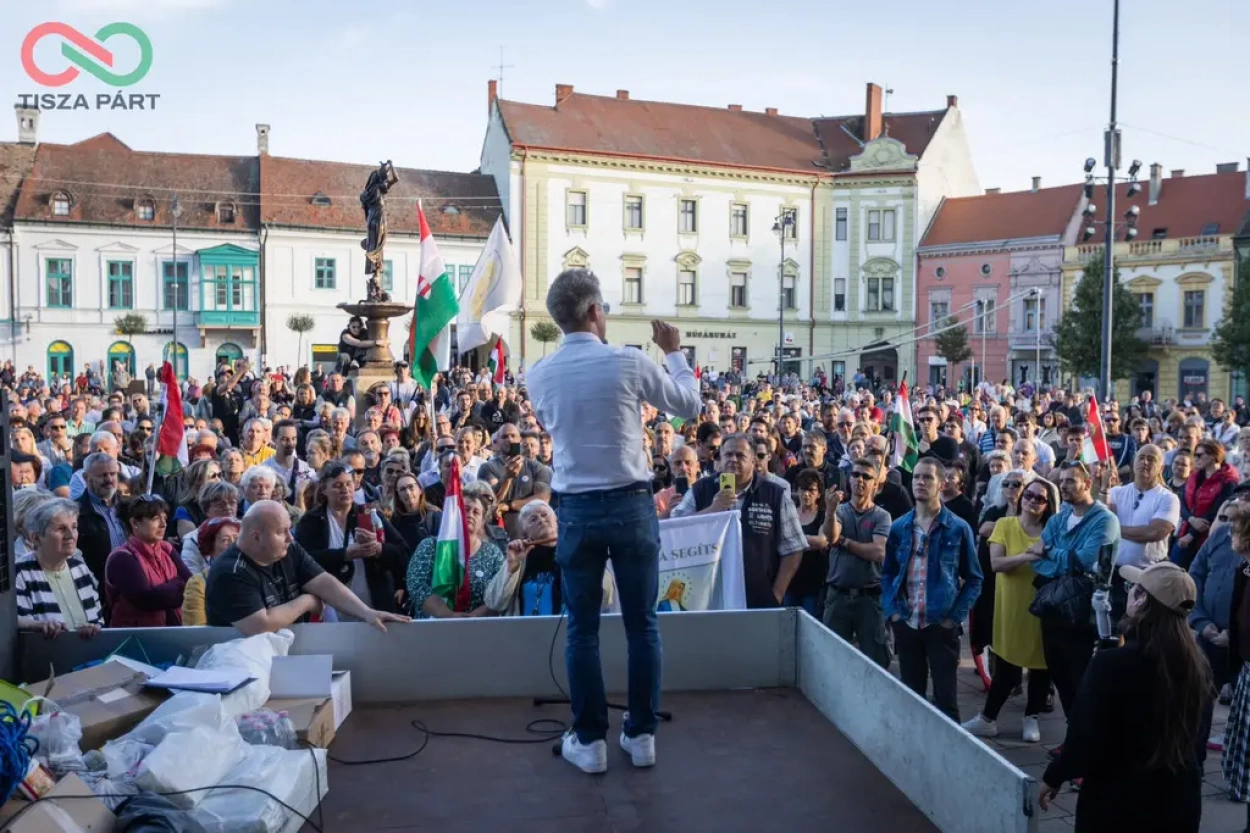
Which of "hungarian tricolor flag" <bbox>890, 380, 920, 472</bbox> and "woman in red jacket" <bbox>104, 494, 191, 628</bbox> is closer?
"woman in red jacket" <bbox>104, 494, 191, 628</bbox>

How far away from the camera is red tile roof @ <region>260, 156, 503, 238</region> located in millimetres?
48781

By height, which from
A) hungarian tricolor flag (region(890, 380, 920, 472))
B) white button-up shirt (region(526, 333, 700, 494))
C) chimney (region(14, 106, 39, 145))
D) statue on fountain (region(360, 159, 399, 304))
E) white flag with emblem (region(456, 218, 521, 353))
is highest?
chimney (region(14, 106, 39, 145))

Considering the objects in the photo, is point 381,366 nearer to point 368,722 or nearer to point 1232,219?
point 368,722

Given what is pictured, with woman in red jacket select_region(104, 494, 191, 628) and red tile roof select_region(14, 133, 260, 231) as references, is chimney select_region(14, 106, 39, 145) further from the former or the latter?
woman in red jacket select_region(104, 494, 191, 628)

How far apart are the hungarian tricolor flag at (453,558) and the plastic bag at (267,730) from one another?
275 centimetres

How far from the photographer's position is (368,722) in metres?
4.02

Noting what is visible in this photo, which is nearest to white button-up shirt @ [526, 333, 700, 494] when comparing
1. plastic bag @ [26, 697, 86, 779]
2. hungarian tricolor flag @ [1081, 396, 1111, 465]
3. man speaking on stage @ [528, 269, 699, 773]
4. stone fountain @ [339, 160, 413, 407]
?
man speaking on stage @ [528, 269, 699, 773]

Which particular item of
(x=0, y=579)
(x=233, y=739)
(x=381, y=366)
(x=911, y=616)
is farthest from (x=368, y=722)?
(x=381, y=366)

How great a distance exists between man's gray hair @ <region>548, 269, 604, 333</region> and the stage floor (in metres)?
1.51

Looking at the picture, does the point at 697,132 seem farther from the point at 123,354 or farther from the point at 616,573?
the point at 616,573

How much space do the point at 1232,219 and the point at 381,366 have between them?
148ft

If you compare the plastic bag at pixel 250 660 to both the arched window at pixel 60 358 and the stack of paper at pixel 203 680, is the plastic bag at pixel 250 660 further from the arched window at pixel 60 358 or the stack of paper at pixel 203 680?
the arched window at pixel 60 358

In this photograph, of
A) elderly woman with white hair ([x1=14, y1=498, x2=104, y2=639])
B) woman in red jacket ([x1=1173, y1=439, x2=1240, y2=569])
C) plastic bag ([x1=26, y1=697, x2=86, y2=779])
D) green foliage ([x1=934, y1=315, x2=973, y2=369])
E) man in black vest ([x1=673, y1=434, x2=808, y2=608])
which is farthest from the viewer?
green foliage ([x1=934, y1=315, x2=973, y2=369])

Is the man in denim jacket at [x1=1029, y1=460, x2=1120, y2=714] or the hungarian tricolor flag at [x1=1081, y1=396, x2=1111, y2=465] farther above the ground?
the hungarian tricolor flag at [x1=1081, y1=396, x2=1111, y2=465]
